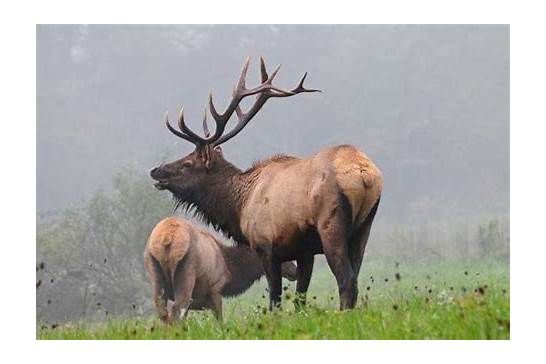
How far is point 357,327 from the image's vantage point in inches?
321

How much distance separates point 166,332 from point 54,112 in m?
8.96

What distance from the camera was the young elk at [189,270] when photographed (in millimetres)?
12312

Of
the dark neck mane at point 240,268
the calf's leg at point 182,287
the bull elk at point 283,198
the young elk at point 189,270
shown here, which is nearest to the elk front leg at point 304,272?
the bull elk at point 283,198

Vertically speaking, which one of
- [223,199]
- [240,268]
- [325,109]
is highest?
[325,109]

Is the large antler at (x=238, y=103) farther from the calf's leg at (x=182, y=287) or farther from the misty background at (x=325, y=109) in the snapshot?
the misty background at (x=325, y=109)

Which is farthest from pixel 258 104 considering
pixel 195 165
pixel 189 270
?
pixel 189 270

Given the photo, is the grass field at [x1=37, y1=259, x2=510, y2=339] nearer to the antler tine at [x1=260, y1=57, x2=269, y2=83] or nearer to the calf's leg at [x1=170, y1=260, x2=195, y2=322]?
the calf's leg at [x1=170, y1=260, x2=195, y2=322]

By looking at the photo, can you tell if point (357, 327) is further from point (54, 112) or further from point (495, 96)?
point (54, 112)

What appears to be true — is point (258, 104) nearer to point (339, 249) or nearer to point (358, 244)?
point (358, 244)

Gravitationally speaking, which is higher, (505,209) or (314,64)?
(314,64)

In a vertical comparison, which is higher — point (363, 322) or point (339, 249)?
point (339, 249)

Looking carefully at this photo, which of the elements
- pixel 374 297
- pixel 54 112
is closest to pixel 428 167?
pixel 54 112

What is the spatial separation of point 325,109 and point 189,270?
627 cm

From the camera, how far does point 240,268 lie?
13547mm
